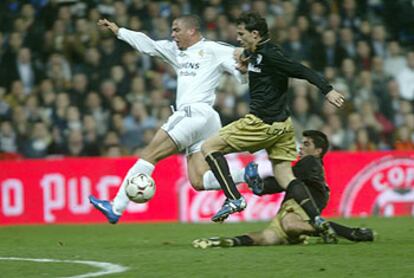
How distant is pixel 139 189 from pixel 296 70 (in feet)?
6.68

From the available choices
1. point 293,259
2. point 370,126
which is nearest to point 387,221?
point 370,126

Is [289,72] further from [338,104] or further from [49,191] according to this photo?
[49,191]

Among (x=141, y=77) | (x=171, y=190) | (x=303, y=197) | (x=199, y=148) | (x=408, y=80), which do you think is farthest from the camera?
(x=408, y=80)

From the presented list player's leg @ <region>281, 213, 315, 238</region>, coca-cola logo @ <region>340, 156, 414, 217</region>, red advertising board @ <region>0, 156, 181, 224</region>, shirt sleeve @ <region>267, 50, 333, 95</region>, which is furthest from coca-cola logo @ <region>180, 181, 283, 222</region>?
shirt sleeve @ <region>267, 50, 333, 95</region>

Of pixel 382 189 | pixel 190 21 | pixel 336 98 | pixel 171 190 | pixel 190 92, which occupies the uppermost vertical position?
pixel 190 21

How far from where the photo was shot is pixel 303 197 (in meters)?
9.84

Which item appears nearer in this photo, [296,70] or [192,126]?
[296,70]

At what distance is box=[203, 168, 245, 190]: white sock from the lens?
10781 mm

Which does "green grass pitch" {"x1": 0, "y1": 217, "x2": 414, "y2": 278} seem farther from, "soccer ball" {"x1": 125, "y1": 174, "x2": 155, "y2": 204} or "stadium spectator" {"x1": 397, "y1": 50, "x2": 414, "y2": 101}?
"stadium spectator" {"x1": 397, "y1": 50, "x2": 414, "y2": 101}

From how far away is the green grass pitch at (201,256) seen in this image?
8148mm

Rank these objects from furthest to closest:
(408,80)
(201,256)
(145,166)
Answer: (408,80)
(145,166)
(201,256)

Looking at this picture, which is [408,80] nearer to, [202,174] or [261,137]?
[202,174]

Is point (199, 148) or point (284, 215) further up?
point (199, 148)

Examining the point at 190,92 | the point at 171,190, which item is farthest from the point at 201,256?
the point at 171,190
